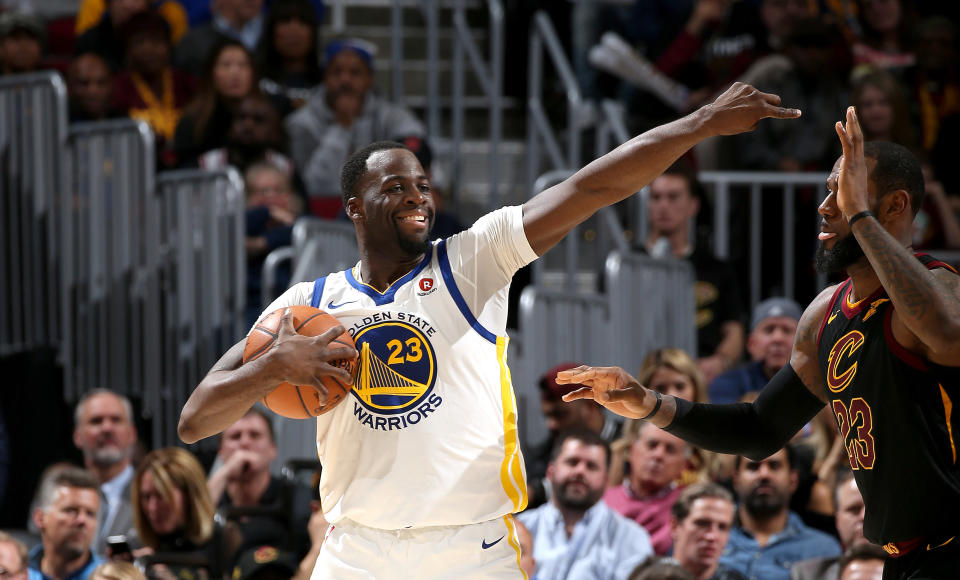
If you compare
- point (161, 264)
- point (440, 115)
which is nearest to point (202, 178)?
point (161, 264)

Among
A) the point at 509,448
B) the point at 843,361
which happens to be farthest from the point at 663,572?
the point at 843,361

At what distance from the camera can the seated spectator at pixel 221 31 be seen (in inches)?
475

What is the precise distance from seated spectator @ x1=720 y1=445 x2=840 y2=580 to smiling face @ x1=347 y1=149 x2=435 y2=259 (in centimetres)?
361

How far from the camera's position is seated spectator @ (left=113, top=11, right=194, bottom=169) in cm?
1168

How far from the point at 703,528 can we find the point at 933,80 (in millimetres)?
5793

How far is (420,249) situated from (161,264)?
198 inches

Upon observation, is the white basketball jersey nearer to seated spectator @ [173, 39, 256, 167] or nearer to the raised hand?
the raised hand

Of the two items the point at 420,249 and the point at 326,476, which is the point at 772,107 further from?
the point at 326,476

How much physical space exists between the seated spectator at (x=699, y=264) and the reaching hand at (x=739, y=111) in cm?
537

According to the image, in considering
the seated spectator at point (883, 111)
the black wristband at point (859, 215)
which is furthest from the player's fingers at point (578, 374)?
the seated spectator at point (883, 111)

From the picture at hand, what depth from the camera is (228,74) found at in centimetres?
1117

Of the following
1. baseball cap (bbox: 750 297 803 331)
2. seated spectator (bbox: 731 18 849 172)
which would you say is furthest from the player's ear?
seated spectator (bbox: 731 18 849 172)

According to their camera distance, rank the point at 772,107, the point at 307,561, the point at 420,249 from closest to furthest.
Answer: the point at 772,107, the point at 420,249, the point at 307,561

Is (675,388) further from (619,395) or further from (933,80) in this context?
(933,80)
